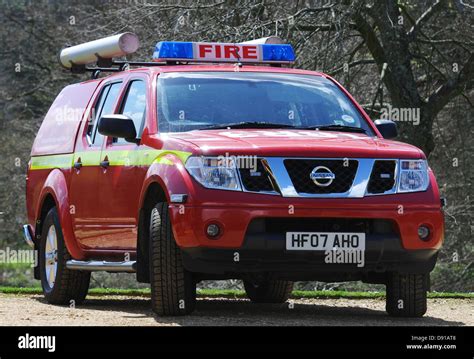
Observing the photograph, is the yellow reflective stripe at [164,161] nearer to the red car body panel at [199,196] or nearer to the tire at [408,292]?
the red car body panel at [199,196]

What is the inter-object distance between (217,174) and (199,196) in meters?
0.19

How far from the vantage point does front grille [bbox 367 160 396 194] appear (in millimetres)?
9164

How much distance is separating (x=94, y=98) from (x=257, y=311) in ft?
7.32

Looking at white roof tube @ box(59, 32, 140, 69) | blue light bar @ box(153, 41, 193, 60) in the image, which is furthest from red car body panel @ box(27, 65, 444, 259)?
blue light bar @ box(153, 41, 193, 60)

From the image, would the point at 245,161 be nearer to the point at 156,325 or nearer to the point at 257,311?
the point at 156,325

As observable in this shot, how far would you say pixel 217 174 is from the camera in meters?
8.90

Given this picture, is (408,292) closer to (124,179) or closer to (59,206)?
(124,179)

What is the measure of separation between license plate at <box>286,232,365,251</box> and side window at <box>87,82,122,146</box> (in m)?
2.58

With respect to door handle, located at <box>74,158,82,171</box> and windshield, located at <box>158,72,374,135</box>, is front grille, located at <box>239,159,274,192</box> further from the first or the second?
door handle, located at <box>74,158,82,171</box>

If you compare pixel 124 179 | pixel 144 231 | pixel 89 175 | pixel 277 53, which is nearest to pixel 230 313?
pixel 144 231

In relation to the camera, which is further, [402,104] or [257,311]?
[402,104]

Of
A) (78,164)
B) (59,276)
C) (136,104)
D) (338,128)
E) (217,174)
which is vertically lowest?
(59,276)
